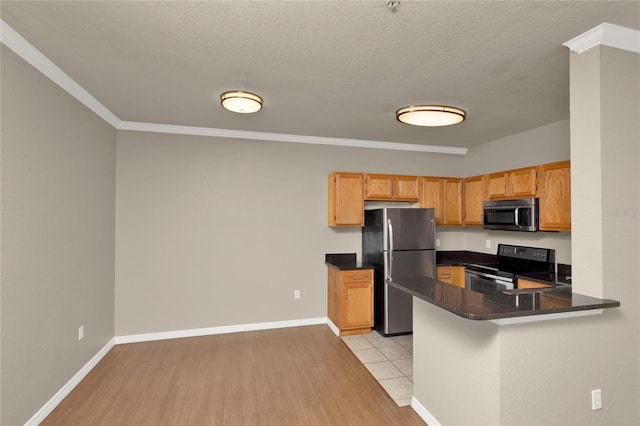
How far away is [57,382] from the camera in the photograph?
8.61ft

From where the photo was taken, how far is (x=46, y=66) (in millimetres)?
2436

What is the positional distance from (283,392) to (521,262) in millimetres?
3436

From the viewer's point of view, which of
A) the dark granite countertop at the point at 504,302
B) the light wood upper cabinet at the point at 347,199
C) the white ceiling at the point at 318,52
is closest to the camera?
the dark granite countertop at the point at 504,302

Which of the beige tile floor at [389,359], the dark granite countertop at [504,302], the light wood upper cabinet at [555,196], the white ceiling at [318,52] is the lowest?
the beige tile floor at [389,359]

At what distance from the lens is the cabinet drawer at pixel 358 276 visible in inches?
164

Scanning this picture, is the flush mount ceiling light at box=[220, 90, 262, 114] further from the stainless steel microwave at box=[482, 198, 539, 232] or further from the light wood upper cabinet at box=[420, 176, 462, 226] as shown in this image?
the stainless steel microwave at box=[482, 198, 539, 232]

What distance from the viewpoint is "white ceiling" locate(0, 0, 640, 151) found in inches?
72.3

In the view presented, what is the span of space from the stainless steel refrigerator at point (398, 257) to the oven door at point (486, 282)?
1.50 feet

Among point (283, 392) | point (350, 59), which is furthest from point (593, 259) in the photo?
point (283, 392)

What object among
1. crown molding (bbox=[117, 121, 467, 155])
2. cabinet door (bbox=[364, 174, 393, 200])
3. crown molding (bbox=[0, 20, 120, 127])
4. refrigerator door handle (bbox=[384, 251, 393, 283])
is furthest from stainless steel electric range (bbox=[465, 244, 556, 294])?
crown molding (bbox=[0, 20, 120, 127])

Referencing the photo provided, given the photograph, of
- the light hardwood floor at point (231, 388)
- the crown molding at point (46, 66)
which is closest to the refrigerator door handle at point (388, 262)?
the light hardwood floor at point (231, 388)

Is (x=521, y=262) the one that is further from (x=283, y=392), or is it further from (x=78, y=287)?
(x=78, y=287)

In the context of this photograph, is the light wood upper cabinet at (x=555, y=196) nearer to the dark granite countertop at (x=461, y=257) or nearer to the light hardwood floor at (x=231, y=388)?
the dark granite countertop at (x=461, y=257)

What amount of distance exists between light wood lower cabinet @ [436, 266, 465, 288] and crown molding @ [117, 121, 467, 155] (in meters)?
1.87
